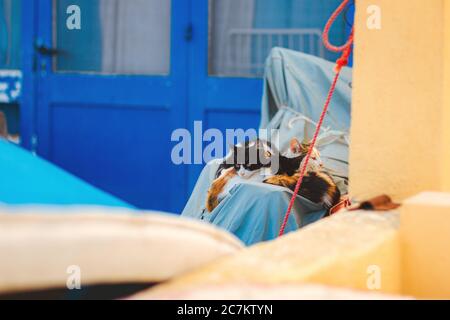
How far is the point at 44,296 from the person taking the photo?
54.4 inches

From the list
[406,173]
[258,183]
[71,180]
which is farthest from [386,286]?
[258,183]

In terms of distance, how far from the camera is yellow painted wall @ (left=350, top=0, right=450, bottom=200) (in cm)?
281

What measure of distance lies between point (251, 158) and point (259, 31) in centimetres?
88

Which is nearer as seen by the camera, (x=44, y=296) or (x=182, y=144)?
(x=44, y=296)

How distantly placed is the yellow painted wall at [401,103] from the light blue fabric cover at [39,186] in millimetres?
1169

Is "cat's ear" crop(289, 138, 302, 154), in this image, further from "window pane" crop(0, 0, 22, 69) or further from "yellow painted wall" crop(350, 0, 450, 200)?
"window pane" crop(0, 0, 22, 69)

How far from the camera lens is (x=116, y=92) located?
18.2ft

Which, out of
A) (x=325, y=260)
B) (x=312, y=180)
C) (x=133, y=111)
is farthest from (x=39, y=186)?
(x=133, y=111)

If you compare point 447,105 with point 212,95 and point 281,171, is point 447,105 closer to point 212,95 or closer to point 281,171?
point 281,171

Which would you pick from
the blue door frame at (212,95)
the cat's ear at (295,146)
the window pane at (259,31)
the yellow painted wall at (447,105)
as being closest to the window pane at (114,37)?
the blue door frame at (212,95)

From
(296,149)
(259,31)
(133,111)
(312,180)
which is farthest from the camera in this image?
(133,111)

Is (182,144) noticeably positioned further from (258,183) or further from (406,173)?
(406,173)

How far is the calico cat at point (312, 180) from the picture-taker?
466 centimetres

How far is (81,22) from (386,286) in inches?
156
